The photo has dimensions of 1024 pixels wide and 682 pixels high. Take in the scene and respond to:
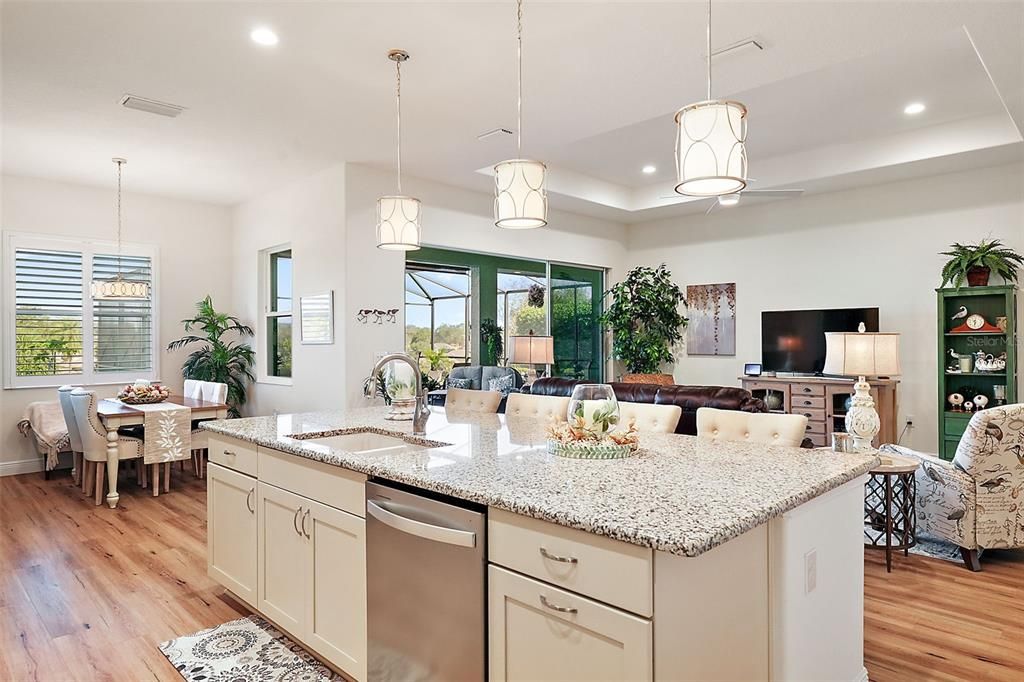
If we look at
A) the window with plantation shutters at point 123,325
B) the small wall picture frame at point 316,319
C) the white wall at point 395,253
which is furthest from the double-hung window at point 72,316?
the white wall at point 395,253

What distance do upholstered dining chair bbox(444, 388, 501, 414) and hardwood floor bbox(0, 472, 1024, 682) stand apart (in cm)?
152

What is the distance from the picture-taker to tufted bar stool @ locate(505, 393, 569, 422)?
129 inches

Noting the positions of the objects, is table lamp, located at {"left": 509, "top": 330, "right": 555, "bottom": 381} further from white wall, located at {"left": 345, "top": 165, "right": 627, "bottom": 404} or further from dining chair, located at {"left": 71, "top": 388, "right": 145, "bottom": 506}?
dining chair, located at {"left": 71, "top": 388, "right": 145, "bottom": 506}

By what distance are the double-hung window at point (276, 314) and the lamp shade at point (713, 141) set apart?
5.30 metres

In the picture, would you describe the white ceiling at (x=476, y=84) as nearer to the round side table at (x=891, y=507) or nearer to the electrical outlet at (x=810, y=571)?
the round side table at (x=891, y=507)

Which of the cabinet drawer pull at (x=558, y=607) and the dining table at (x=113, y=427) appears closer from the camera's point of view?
the cabinet drawer pull at (x=558, y=607)

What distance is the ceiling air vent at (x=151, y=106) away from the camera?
3.96 metres

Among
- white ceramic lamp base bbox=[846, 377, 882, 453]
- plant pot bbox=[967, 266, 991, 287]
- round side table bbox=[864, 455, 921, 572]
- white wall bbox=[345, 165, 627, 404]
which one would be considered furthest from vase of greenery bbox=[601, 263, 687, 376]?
white ceramic lamp base bbox=[846, 377, 882, 453]

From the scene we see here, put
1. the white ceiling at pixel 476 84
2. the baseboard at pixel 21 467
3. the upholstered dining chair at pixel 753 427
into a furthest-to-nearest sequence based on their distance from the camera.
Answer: the baseboard at pixel 21 467, the white ceiling at pixel 476 84, the upholstered dining chair at pixel 753 427

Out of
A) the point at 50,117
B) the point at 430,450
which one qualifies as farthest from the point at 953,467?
the point at 50,117

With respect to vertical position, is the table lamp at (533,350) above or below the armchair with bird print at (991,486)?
above

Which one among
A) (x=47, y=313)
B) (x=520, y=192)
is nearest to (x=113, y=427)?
(x=47, y=313)

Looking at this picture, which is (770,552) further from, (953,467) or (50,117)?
(50,117)

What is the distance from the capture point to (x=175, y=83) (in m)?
3.73
